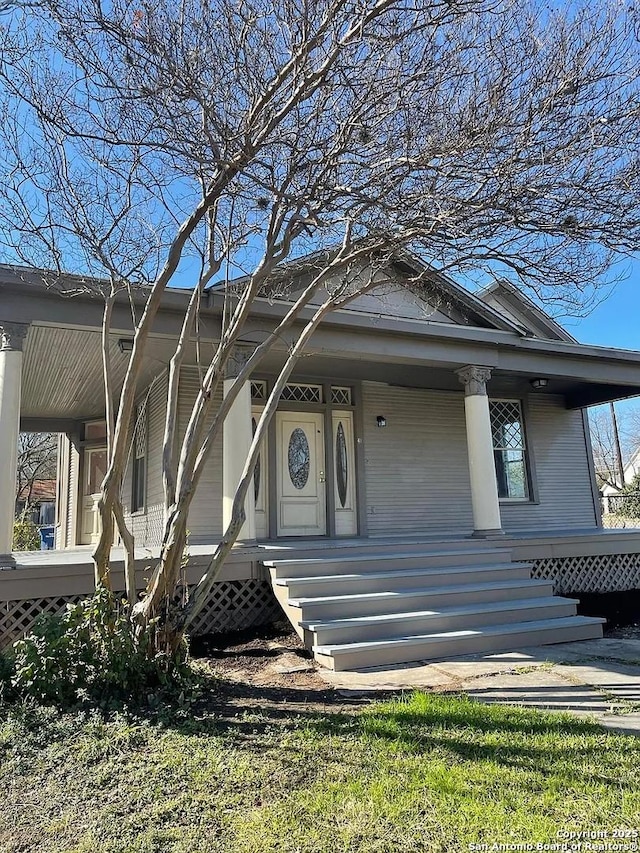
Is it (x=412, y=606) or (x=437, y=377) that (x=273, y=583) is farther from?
(x=437, y=377)

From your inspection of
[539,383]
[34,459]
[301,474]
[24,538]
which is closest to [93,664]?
[301,474]

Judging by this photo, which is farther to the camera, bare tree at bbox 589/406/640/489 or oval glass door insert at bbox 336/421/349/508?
bare tree at bbox 589/406/640/489

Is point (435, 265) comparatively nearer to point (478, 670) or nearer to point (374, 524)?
point (478, 670)

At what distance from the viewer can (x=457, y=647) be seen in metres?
5.52

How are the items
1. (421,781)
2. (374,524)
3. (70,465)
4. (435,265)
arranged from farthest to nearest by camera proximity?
(70,465), (374,524), (435,265), (421,781)

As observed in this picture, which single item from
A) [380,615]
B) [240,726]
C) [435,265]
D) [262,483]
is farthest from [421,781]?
[262,483]

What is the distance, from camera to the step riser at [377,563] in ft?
20.9

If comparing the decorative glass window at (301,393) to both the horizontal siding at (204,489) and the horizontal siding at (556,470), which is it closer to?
the horizontal siding at (204,489)

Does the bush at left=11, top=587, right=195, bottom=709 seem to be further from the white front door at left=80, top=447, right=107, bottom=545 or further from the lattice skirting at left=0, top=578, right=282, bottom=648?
the white front door at left=80, top=447, right=107, bottom=545

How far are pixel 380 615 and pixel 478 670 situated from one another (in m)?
1.17

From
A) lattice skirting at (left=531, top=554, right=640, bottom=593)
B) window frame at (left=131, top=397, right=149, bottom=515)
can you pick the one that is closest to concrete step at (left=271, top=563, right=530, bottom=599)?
lattice skirting at (left=531, top=554, right=640, bottom=593)

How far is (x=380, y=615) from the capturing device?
5.83 m

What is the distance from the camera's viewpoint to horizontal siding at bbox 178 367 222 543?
26.8 ft

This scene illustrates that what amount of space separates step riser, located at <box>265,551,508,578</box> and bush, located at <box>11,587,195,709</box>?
7.63 ft
